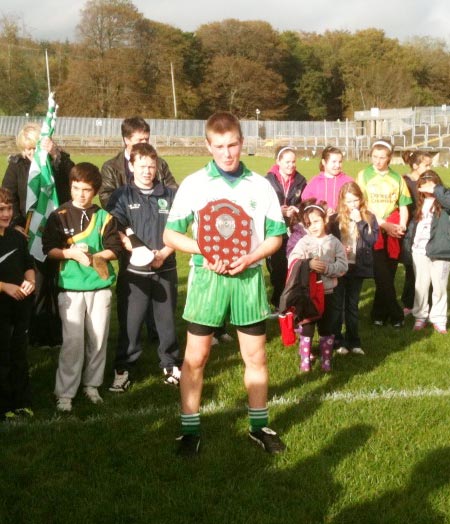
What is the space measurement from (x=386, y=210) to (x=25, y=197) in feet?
12.5

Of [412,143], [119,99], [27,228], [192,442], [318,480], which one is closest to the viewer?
[318,480]

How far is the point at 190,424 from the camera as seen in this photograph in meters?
4.68

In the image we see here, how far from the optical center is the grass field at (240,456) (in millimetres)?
3936

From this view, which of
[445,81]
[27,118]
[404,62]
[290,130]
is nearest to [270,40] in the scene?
[404,62]

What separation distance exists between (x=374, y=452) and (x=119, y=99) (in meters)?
73.7

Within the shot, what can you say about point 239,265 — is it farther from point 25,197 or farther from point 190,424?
point 25,197

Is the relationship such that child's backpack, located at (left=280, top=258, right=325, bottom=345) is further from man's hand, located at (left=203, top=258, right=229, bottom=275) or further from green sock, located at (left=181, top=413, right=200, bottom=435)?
man's hand, located at (left=203, top=258, right=229, bottom=275)

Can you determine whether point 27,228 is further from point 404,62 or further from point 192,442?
point 404,62

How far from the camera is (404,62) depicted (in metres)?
87.7

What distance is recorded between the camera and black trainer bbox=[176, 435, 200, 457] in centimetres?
457

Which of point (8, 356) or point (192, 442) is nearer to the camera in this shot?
point (192, 442)

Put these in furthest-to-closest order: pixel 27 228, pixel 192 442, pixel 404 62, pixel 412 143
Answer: pixel 404 62, pixel 412 143, pixel 27 228, pixel 192 442

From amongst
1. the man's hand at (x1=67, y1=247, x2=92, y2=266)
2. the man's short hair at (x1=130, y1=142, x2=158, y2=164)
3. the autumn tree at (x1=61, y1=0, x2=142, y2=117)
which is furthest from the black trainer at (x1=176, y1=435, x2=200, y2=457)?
the autumn tree at (x1=61, y1=0, x2=142, y2=117)

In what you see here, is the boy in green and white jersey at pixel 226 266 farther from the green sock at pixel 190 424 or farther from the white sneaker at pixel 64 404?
the white sneaker at pixel 64 404
